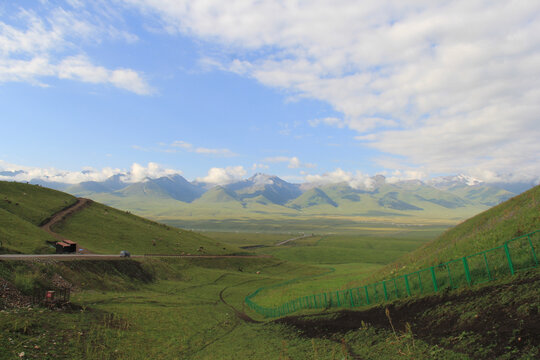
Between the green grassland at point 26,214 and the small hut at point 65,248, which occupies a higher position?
the green grassland at point 26,214

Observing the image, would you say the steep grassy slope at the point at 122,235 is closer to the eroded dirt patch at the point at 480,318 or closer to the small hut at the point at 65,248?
the small hut at the point at 65,248

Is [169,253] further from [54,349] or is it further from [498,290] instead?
[498,290]

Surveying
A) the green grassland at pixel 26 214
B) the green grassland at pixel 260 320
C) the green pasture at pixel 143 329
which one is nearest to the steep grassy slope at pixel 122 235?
the green grassland at pixel 26 214

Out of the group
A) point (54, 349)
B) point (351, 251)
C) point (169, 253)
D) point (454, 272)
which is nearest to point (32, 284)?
point (54, 349)

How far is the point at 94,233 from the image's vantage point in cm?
10556

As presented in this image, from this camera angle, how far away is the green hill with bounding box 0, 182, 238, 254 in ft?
254

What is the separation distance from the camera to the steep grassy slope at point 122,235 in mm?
97875

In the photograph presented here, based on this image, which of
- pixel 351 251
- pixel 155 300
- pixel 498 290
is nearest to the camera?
pixel 498 290

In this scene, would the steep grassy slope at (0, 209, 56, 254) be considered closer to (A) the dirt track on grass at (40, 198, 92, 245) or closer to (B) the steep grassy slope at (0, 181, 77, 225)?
(A) the dirt track on grass at (40, 198, 92, 245)

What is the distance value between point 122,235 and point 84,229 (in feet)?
42.8

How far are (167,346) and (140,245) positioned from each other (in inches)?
3280

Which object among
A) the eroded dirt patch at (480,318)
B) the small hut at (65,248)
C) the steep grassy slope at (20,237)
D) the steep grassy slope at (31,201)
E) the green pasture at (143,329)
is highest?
the steep grassy slope at (31,201)

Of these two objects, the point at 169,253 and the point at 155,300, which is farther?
the point at 169,253

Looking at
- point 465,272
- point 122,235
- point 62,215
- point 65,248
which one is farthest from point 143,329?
point 62,215
